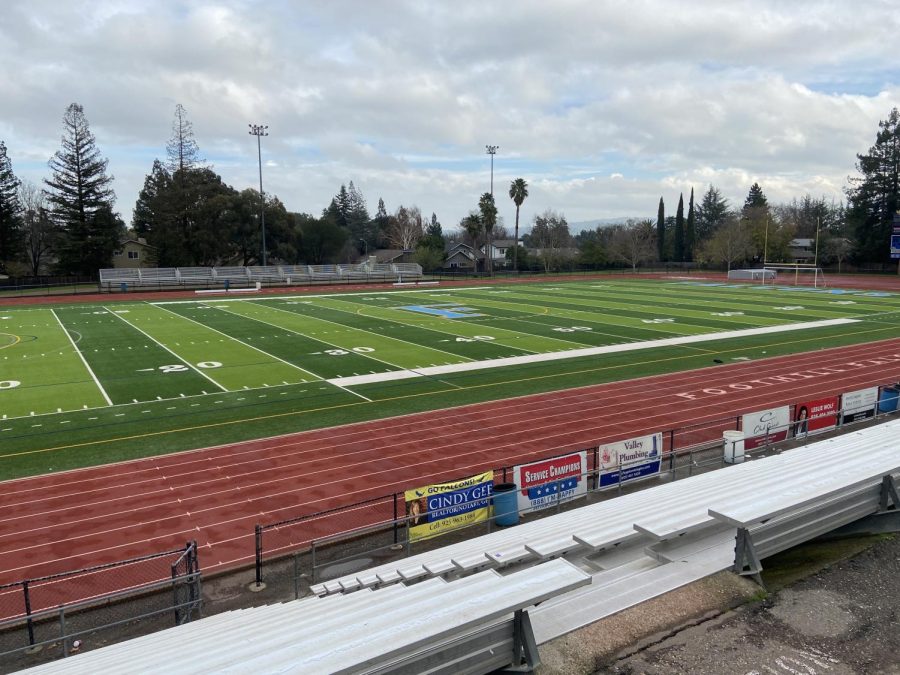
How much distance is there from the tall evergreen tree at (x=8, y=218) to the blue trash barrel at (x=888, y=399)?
87707 millimetres

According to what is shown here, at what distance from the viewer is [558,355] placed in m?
31.2

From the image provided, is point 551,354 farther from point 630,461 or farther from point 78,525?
point 78,525

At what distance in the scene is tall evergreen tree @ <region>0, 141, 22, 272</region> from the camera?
78.5 meters

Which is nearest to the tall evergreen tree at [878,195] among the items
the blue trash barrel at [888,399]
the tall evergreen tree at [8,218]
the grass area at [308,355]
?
the grass area at [308,355]

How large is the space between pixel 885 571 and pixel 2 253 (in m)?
91.8

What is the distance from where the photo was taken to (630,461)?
14.9 m

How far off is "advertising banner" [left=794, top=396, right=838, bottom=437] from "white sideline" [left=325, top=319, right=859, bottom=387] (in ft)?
42.6

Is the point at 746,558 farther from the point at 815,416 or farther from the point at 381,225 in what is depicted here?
the point at 381,225

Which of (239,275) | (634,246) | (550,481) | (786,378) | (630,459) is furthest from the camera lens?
(634,246)

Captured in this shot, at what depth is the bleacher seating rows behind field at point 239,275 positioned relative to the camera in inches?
2744

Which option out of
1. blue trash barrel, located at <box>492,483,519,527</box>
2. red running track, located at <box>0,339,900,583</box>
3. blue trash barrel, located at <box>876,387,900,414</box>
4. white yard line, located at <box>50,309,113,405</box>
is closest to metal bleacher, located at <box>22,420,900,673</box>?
blue trash barrel, located at <box>492,483,519,527</box>

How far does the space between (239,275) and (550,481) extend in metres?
68.7

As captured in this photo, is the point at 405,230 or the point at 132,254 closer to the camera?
the point at 132,254

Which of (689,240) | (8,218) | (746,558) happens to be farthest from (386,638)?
(689,240)
